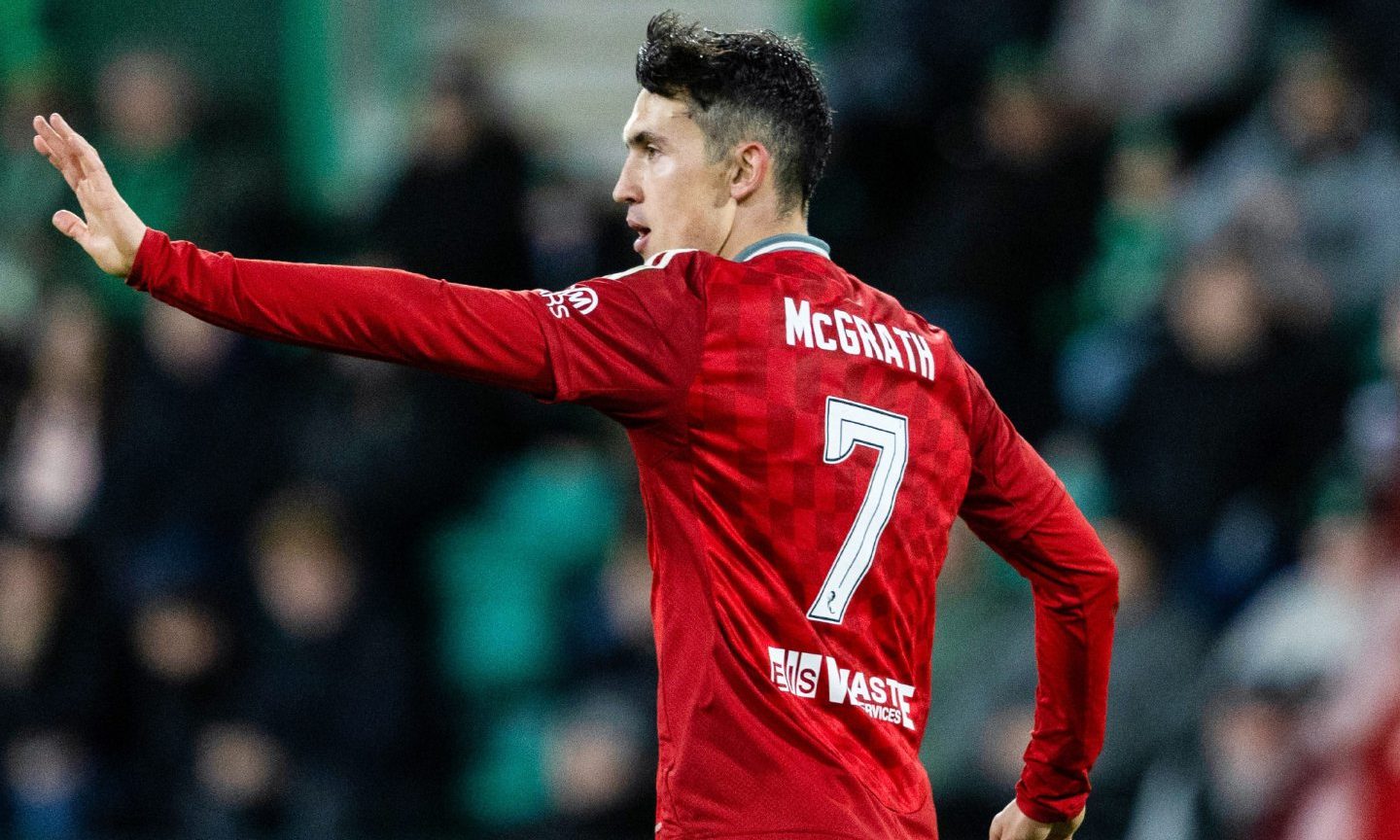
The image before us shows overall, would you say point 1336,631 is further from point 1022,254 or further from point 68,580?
point 68,580

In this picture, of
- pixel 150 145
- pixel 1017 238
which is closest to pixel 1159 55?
pixel 1017 238

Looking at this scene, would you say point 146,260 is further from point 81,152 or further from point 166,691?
point 166,691

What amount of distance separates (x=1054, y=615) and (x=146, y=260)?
76.3 inches

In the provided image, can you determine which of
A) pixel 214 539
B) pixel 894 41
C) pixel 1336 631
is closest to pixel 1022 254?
pixel 894 41

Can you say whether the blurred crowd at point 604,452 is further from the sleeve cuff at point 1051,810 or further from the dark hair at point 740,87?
the dark hair at point 740,87

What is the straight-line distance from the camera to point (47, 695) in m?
9.24

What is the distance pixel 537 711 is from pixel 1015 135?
10.2 ft

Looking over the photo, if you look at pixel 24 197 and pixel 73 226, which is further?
pixel 24 197

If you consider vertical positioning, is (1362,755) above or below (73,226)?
below

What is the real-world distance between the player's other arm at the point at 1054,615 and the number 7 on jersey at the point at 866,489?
0.36m

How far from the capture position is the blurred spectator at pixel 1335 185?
8289 mm

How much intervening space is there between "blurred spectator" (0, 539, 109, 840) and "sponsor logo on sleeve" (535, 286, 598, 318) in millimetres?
6100

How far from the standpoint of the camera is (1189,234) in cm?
873

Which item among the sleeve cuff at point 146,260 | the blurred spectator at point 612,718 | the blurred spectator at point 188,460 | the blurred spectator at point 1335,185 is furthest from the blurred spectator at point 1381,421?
the blurred spectator at point 188,460
